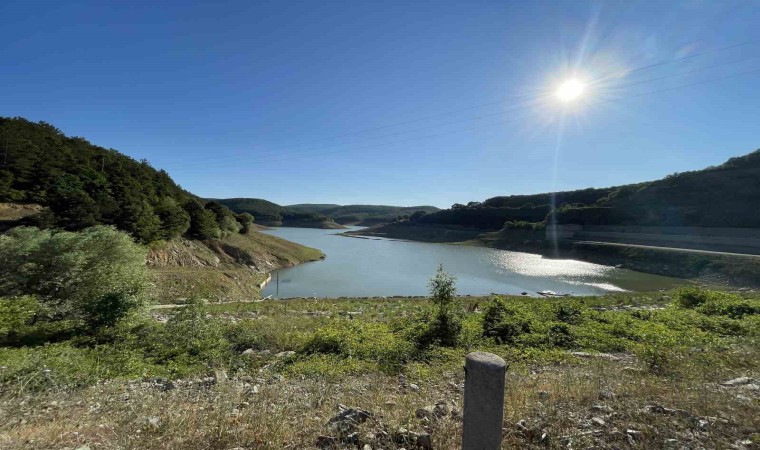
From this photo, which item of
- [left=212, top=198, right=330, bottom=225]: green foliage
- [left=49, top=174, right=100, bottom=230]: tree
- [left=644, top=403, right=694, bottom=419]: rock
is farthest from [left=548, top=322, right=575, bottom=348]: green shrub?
[left=212, top=198, right=330, bottom=225]: green foliage

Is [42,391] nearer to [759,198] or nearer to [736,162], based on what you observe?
[759,198]

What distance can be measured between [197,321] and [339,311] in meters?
7.48

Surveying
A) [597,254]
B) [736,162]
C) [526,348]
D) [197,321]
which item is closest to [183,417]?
[197,321]

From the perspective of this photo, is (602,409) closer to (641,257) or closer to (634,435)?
(634,435)

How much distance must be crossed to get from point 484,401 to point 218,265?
34.1 metres

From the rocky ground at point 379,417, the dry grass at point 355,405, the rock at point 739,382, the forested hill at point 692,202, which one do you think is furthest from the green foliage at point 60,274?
the forested hill at point 692,202

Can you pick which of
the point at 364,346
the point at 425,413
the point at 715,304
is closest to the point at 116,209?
the point at 364,346

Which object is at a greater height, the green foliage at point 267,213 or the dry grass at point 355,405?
the green foliage at point 267,213

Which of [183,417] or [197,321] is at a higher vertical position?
[183,417]

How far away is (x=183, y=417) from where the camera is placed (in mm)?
3691

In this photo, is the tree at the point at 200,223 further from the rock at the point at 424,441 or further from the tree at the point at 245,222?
the rock at the point at 424,441

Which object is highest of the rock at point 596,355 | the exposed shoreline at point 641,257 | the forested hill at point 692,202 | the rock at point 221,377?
the forested hill at point 692,202

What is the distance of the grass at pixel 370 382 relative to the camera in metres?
3.37

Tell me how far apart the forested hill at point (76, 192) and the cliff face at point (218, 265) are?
1.78m
